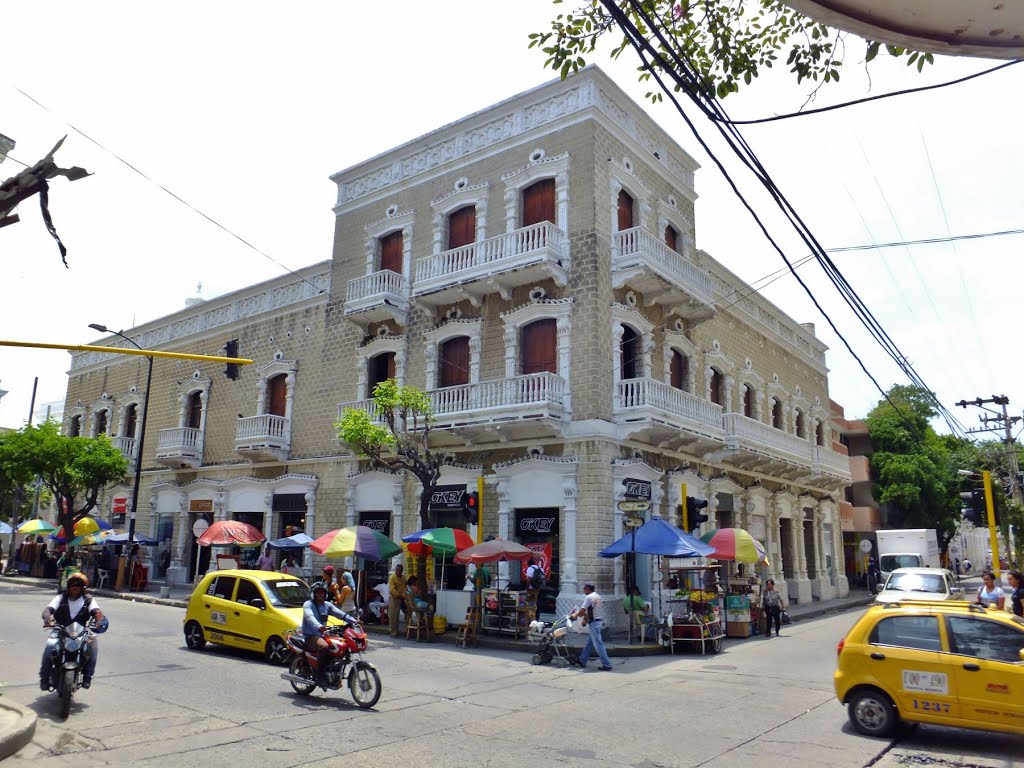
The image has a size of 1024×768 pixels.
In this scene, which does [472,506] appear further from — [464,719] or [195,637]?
[464,719]

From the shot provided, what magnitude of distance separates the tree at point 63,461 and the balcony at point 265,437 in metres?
7.26

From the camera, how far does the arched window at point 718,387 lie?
25688 millimetres

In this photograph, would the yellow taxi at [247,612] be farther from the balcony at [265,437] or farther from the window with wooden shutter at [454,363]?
the balcony at [265,437]

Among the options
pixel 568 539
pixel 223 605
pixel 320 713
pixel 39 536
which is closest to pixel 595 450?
pixel 568 539

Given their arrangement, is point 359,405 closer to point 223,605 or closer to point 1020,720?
point 223,605

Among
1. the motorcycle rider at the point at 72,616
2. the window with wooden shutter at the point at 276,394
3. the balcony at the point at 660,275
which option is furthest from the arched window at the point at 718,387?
the motorcycle rider at the point at 72,616

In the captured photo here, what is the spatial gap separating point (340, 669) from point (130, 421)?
2779cm

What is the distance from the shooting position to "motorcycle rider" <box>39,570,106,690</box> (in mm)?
9250

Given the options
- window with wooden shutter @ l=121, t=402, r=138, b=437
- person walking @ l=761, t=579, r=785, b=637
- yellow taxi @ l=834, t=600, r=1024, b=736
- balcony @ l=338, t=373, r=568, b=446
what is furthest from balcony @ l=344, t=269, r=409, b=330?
yellow taxi @ l=834, t=600, r=1024, b=736

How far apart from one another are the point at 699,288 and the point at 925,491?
27.2 m

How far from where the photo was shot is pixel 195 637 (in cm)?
1464

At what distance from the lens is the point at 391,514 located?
22.6m

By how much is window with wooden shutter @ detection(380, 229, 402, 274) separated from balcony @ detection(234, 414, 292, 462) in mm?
6476

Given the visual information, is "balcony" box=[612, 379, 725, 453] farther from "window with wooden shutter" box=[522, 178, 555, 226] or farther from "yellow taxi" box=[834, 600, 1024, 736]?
"yellow taxi" box=[834, 600, 1024, 736]
